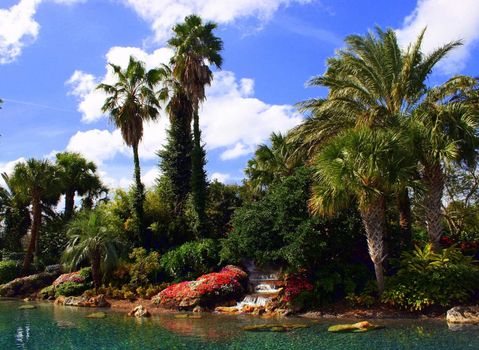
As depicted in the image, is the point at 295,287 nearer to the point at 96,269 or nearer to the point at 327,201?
the point at 327,201

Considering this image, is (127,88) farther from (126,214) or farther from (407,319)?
→ (407,319)

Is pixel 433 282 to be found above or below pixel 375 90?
below

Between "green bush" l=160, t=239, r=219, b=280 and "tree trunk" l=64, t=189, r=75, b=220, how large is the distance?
13.3 m

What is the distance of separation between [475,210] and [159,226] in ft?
55.4

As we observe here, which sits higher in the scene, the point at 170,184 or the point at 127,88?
the point at 127,88

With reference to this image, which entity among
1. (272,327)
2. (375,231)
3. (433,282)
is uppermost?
(375,231)

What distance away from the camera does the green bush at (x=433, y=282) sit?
619 inches

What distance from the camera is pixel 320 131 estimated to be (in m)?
18.9

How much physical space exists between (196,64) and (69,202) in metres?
14.9

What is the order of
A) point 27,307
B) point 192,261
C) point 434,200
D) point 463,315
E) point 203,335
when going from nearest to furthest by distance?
point 203,335, point 463,315, point 434,200, point 27,307, point 192,261

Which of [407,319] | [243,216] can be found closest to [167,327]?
[243,216]

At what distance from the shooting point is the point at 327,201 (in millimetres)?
15922

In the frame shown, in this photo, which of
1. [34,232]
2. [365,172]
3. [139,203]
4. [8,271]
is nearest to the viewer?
[365,172]

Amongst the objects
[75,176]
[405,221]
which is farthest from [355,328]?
[75,176]
